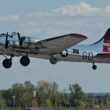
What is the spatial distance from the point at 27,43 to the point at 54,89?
297 ft

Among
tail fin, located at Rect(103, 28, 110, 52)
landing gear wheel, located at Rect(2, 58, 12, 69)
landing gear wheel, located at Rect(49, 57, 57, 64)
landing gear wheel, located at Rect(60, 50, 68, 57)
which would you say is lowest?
landing gear wheel, located at Rect(2, 58, 12, 69)

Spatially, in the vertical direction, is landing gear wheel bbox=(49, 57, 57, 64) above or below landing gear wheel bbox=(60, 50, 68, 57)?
below

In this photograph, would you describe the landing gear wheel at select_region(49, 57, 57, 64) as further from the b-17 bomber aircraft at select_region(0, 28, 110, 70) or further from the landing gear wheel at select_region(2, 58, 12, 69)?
the landing gear wheel at select_region(2, 58, 12, 69)

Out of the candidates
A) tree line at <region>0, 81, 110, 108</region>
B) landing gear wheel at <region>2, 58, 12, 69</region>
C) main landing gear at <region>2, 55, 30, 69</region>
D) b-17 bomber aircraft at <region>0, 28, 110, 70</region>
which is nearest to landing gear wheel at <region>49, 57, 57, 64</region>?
b-17 bomber aircraft at <region>0, 28, 110, 70</region>

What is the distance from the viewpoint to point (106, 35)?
6381 cm

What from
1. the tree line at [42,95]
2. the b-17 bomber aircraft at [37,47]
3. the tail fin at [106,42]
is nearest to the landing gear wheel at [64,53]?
the b-17 bomber aircraft at [37,47]

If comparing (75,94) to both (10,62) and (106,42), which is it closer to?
(106,42)

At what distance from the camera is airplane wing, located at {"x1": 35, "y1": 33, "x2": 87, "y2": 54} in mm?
46853

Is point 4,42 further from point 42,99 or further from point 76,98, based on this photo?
point 76,98

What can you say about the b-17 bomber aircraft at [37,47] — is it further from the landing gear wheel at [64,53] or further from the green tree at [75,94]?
the green tree at [75,94]

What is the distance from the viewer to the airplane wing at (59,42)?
154ft

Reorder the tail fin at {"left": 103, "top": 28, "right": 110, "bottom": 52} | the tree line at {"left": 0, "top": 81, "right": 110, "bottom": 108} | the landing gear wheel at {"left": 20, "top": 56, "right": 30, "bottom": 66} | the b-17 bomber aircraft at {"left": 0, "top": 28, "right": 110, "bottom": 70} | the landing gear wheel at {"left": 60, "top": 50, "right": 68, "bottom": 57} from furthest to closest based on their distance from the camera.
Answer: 1. the tree line at {"left": 0, "top": 81, "right": 110, "bottom": 108}
2. the tail fin at {"left": 103, "top": 28, "right": 110, "bottom": 52}
3. the landing gear wheel at {"left": 60, "top": 50, "right": 68, "bottom": 57}
4. the landing gear wheel at {"left": 20, "top": 56, "right": 30, "bottom": 66}
5. the b-17 bomber aircraft at {"left": 0, "top": 28, "right": 110, "bottom": 70}

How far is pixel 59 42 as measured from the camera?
48875 millimetres

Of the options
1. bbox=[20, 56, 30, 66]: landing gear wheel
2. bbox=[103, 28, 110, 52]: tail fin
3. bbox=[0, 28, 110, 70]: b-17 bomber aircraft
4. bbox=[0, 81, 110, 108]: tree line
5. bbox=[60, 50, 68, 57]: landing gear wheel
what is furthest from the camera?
bbox=[0, 81, 110, 108]: tree line
